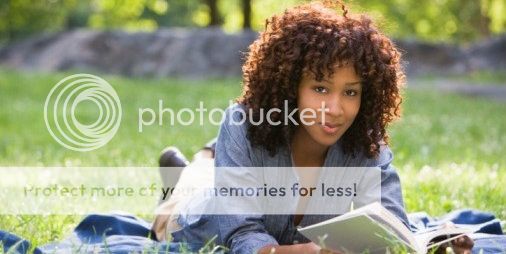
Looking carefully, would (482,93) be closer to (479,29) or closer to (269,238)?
(269,238)

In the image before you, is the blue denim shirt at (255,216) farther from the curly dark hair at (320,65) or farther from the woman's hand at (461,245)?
the woman's hand at (461,245)

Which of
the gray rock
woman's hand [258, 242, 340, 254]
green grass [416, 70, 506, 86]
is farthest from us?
the gray rock

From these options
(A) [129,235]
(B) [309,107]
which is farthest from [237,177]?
(A) [129,235]

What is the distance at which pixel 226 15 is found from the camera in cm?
3838

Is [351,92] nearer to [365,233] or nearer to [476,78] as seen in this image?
[365,233]

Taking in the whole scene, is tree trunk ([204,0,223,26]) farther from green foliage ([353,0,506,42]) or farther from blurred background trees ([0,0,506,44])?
green foliage ([353,0,506,42])

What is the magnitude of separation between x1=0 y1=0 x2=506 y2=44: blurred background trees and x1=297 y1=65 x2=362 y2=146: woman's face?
83.4 ft

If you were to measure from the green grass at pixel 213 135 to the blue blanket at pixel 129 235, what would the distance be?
17cm

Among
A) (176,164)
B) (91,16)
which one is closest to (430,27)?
(91,16)

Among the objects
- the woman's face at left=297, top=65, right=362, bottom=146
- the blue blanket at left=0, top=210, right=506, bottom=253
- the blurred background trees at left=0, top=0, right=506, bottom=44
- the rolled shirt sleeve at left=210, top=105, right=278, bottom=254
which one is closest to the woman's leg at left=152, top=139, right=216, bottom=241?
the blue blanket at left=0, top=210, right=506, bottom=253

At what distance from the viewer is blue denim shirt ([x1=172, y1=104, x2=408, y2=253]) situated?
3545 millimetres

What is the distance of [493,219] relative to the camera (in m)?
4.54

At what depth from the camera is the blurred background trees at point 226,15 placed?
29.2 m
